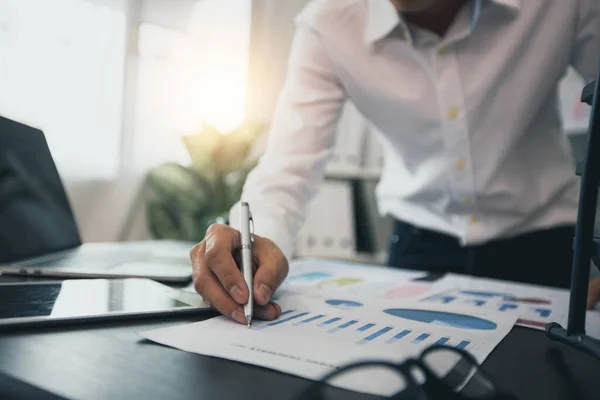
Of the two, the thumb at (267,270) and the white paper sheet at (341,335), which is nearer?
the white paper sheet at (341,335)

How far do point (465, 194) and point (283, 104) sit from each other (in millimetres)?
418

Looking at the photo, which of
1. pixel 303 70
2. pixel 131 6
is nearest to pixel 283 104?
pixel 303 70

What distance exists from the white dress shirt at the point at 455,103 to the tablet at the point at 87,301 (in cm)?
30

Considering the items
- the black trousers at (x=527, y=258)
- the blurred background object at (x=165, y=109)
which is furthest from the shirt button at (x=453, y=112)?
the blurred background object at (x=165, y=109)

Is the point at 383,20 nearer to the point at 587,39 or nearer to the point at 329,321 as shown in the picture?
the point at 587,39

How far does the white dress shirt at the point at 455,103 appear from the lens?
0.94m

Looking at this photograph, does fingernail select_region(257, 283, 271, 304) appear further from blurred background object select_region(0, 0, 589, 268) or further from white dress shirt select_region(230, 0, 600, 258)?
blurred background object select_region(0, 0, 589, 268)

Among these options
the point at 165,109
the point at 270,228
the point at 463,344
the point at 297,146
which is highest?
the point at 165,109

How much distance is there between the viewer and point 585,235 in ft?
1.58

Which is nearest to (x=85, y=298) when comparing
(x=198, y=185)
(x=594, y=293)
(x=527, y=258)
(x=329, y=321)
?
(x=329, y=321)

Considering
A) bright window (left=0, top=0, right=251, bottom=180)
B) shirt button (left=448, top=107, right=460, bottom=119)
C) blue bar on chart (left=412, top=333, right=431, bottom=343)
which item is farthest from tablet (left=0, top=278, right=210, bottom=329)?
bright window (left=0, top=0, right=251, bottom=180)

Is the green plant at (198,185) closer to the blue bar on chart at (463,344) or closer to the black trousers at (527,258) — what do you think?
the black trousers at (527,258)

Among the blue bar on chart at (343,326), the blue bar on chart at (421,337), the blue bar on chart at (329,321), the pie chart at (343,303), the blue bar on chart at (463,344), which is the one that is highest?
the pie chart at (343,303)

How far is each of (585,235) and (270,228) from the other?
0.47 m
